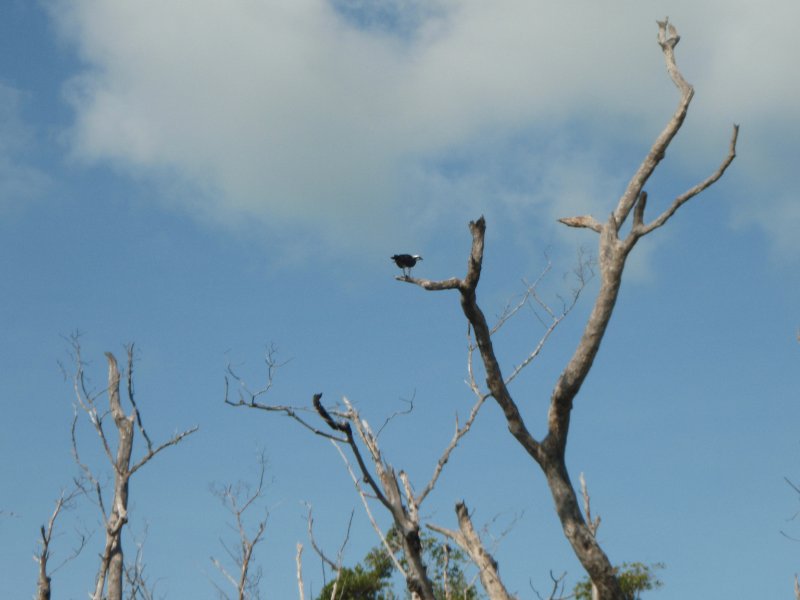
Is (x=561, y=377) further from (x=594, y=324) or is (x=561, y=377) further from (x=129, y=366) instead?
(x=129, y=366)

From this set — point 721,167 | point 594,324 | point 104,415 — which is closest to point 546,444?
point 594,324

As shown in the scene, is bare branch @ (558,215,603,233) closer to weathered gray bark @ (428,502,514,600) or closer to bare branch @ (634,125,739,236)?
bare branch @ (634,125,739,236)

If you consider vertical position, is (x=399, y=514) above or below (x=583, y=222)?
below

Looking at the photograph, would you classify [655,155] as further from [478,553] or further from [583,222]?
[478,553]

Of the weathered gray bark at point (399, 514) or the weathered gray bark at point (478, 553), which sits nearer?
the weathered gray bark at point (399, 514)

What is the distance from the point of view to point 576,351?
773 cm

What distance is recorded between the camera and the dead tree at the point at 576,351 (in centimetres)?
737

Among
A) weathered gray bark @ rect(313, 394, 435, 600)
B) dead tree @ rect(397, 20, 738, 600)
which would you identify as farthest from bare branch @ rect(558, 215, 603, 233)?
weathered gray bark @ rect(313, 394, 435, 600)

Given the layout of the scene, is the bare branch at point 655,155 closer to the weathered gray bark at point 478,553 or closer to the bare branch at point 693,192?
the bare branch at point 693,192

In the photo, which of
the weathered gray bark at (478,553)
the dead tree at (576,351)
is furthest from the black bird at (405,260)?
the weathered gray bark at (478,553)

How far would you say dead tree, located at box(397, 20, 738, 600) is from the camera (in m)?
7.37

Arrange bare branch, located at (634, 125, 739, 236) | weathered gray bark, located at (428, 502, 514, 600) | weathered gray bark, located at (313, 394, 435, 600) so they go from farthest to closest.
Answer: weathered gray bark, located at (428, 502, 514, 600) → bare branch, located at (634, 125, 739, 236) → weathered gray bark, located at (313, 394, 435, 600)

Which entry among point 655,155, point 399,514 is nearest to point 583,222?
point 655,155

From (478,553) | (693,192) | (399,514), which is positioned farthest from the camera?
(478,553)
